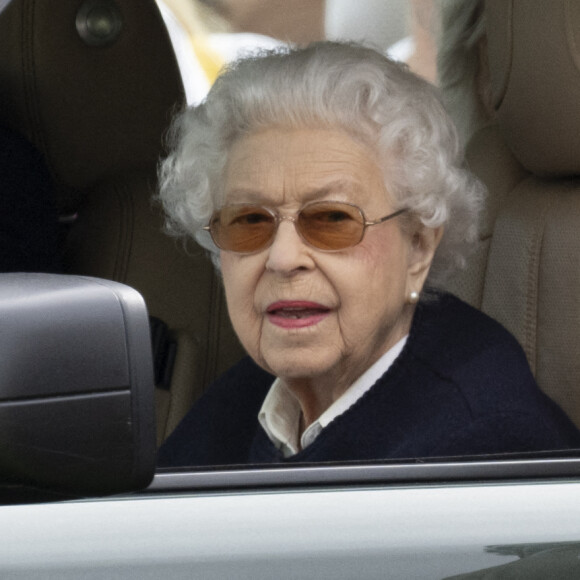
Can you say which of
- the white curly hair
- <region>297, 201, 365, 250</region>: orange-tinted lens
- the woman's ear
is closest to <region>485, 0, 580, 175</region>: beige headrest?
the white curly hair

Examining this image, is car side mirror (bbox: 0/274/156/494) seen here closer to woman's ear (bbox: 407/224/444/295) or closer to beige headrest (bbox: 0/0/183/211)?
woman's ear (bbox: 407/224/444/295)

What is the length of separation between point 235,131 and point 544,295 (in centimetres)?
66

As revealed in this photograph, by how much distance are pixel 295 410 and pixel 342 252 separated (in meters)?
0.38

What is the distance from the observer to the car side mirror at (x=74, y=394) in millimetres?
1139

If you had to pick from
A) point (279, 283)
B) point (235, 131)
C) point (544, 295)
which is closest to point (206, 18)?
point (235, 131)

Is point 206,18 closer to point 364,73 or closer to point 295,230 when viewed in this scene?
point 364,73

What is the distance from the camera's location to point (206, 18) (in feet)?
8.09

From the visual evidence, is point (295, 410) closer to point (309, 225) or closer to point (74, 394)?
point (309, 225)

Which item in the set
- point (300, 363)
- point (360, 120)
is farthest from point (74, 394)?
point (360, 120)

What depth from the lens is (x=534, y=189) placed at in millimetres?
2414

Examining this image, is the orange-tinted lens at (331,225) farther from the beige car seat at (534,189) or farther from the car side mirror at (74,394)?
the car side mirror at (74,394)

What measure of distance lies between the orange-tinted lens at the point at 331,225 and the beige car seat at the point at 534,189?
36 cm

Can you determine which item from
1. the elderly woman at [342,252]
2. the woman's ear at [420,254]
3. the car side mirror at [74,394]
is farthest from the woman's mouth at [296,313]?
the car side mirror at [74,394]

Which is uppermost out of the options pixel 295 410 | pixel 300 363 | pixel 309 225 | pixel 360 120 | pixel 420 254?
pixel 360 120
